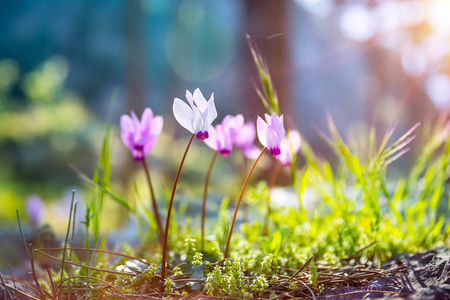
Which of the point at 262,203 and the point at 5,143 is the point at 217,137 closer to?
the point at 262,203

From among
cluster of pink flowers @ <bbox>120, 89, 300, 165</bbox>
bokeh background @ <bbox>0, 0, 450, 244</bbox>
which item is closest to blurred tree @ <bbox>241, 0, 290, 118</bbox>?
bokeh background @ <bbox>0, 0, 450, 244</bbox>

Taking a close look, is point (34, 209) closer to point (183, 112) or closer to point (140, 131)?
point (140, 131)

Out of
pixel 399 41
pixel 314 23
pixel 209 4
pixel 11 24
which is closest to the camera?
pixel 399 41

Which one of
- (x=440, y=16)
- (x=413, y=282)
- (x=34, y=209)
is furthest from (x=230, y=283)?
(x=440, y=16)

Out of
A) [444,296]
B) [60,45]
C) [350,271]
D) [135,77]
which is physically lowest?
[444,296]

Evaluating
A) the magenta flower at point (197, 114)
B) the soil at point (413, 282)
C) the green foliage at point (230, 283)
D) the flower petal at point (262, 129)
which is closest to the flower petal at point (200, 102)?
the magenta flower at point (197, 114)

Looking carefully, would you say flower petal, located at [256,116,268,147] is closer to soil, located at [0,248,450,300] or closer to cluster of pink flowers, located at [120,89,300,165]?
cluster of pink flowers, located at [120,89,300,165]

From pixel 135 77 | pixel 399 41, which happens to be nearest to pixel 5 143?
pixel 135 77

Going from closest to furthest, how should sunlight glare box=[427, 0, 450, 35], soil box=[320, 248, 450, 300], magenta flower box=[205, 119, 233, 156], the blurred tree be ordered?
1. soil box=[320, 248, 450, 300]
2. magenta flower box=[205, 119, 233, 156]
3. sunlight glare box=[427, 0, 450, 35]
4. the blurred tree
